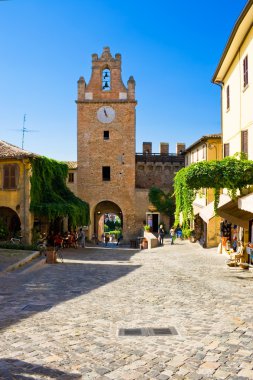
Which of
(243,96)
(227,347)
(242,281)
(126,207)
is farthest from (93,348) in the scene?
(126,207)

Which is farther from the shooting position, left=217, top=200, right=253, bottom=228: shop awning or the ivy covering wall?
the ivy covering wall

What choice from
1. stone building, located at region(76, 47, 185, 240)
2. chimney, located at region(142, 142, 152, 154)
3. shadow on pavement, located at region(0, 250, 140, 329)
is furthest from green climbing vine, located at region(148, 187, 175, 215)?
shadow on pavement, located at region(0, 250, 140, 329)

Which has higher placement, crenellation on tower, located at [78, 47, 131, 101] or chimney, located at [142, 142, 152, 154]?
crenellation on tower, located at [78, 47, 131, 101]

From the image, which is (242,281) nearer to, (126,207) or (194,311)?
(194,311)

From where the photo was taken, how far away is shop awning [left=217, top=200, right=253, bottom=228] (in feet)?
51.7

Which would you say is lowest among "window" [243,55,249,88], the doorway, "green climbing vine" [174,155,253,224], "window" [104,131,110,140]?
the doorway

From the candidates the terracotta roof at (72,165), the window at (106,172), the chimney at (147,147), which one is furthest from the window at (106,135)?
the chimney at (147,147)

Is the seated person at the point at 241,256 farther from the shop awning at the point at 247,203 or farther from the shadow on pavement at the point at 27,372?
the shadow on pavement at the point at 27,372

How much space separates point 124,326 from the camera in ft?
22.7

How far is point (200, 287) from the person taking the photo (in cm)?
1077

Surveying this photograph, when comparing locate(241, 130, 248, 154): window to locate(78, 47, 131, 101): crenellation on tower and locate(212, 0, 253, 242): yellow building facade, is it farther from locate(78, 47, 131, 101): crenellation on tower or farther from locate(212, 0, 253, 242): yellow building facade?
locate(78, 47, 131, 101): crenellation on tower

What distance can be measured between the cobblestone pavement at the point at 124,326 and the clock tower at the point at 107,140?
23.7m

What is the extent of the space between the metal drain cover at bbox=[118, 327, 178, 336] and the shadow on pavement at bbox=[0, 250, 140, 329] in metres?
2.10

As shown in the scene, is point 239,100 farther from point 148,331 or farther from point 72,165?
point 72,165
